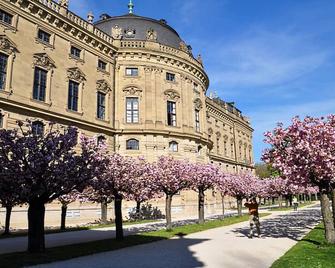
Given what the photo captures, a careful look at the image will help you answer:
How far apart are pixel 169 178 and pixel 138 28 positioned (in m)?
26.6

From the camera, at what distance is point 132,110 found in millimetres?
41844

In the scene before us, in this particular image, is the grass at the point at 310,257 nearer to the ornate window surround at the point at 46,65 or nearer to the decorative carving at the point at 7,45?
the ornate window surround at the point at 46,65

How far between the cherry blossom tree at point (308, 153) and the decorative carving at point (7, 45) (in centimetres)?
2190

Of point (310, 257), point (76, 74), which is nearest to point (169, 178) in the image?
point (310, 257)

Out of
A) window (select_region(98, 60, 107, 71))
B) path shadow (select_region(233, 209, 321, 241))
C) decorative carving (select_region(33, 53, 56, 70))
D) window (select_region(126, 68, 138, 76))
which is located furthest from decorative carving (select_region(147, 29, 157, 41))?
path shadow (select_region(233, 209, 321, 241))

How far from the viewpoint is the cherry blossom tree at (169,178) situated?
2412 centimetres

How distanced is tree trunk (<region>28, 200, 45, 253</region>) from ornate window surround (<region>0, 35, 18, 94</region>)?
53.3ft

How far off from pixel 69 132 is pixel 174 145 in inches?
1115

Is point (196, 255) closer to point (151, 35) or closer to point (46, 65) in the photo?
point (46, 65)

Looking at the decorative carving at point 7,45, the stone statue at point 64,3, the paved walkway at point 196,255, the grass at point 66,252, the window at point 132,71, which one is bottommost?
the paved walkway at point 196,255

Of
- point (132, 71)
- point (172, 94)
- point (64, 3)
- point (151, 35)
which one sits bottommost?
point (172, 94)

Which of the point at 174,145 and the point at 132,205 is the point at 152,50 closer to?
the point at 174,145

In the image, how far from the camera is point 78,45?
1433 inches

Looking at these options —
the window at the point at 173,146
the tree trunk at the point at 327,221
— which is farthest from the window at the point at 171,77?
the tree trunk at the point at 327,221
